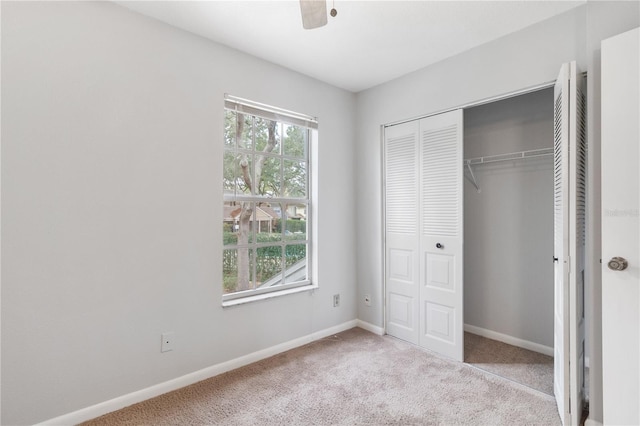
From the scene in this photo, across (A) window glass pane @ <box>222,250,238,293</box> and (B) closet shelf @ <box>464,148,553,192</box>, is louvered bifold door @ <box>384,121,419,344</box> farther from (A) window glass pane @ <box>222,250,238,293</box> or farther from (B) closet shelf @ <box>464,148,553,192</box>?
(A) window glass pane @ <box>222,250,238,293</box>

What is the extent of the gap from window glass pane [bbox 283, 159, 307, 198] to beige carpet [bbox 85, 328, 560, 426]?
144cm

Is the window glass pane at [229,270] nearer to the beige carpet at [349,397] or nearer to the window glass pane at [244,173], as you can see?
the window glass pane at [244,173]

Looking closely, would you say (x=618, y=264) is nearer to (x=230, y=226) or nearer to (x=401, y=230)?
(x=401, y=230)

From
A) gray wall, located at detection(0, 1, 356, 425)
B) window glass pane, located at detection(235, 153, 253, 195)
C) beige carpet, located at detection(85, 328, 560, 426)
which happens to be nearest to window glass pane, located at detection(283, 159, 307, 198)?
window glass pane, located at detection(235, 153, 253, 195)

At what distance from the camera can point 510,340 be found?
3041mm

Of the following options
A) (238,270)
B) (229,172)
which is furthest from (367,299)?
(229,172)

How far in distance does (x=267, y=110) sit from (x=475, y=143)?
211cm

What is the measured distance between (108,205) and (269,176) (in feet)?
4.16

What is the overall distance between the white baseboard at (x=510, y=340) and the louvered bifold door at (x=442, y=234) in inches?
28.0

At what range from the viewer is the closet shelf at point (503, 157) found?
281 centimetres

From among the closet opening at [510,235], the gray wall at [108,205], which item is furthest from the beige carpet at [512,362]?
the gray wall at [108,205]

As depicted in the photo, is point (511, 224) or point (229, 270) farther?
point (511, 224)

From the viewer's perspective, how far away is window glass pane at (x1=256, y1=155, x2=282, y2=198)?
112 inches

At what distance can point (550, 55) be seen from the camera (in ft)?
7.18
